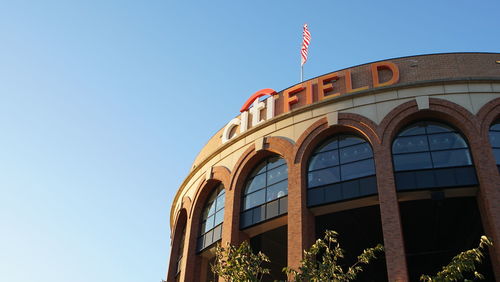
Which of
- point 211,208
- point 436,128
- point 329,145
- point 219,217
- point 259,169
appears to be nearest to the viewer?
point 436,128

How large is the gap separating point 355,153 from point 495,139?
20.4 ft

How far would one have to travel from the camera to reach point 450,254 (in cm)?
2964

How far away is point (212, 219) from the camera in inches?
1147

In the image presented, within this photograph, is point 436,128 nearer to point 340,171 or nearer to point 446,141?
point 446,141

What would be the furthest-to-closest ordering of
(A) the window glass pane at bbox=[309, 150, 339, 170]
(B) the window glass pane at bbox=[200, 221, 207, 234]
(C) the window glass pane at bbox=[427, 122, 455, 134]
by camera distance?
(B) the window glass pane at bbox=[200, 221, 207, 234] < (A) the window glass pane at bbox=[309, 150, 339, 170] < (C) the window glass pane at bbox=[427, 122, 455, 134]

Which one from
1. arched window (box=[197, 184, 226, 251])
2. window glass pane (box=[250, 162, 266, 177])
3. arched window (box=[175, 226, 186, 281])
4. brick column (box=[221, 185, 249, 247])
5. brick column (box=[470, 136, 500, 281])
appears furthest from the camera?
arched window (box=[175, 226, 186, 281])

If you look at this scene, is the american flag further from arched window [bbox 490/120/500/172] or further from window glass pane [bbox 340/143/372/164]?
arched window [bbox 490/120/500/172]

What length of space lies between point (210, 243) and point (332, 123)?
9204mm

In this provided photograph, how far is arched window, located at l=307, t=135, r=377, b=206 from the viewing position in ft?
77.0

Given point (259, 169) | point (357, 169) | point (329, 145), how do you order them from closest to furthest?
point (357, 169) → point (329, 145) → point (259, 169)

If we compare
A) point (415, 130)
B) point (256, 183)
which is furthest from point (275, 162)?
point (415, 130)

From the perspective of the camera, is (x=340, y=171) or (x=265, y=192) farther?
(x=265, y=192)

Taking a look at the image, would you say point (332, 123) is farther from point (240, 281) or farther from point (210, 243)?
point (240, 281)

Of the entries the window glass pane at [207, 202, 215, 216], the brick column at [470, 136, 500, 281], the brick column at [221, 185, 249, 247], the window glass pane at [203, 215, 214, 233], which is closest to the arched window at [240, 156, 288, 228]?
the brick column at [221, 185, 249, 247]
